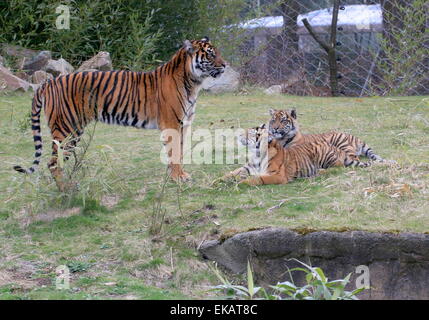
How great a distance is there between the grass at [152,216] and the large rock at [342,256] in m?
0.11

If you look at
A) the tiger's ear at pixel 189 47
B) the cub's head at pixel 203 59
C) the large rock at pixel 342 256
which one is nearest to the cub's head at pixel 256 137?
the cub's head at pixel 203 59

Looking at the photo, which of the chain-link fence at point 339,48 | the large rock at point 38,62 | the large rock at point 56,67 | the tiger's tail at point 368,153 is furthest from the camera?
the chain-link fence at point 339,48

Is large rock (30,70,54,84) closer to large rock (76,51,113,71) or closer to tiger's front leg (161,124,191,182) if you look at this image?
large rock (76,51,113,71)

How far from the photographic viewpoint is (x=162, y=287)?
15.1 feet

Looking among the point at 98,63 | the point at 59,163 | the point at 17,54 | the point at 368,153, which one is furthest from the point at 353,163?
the point at 17,54

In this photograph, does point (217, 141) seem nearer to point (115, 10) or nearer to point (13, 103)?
point (13, 103)

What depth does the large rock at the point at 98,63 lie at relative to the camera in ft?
34.7

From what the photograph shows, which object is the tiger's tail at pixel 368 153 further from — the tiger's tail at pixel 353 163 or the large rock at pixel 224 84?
the large rock at pixel 224 84

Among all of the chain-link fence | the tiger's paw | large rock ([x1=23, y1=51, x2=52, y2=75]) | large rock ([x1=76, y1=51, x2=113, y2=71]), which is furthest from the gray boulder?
the tiger's paw

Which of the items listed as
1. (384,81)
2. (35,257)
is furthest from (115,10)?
(35,257)

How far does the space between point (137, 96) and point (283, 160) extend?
1561 mm

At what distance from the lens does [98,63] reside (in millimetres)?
10586

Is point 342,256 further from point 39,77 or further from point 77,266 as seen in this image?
point 39,77

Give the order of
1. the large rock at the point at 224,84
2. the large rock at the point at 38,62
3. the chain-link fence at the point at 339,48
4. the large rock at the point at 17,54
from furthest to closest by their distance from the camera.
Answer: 1. the large rock at the point at 224,84
2. the chain-link fence at the point at 339,48
3. the large rock at the point at 17,54
4. the large rock at the point at 38,62
